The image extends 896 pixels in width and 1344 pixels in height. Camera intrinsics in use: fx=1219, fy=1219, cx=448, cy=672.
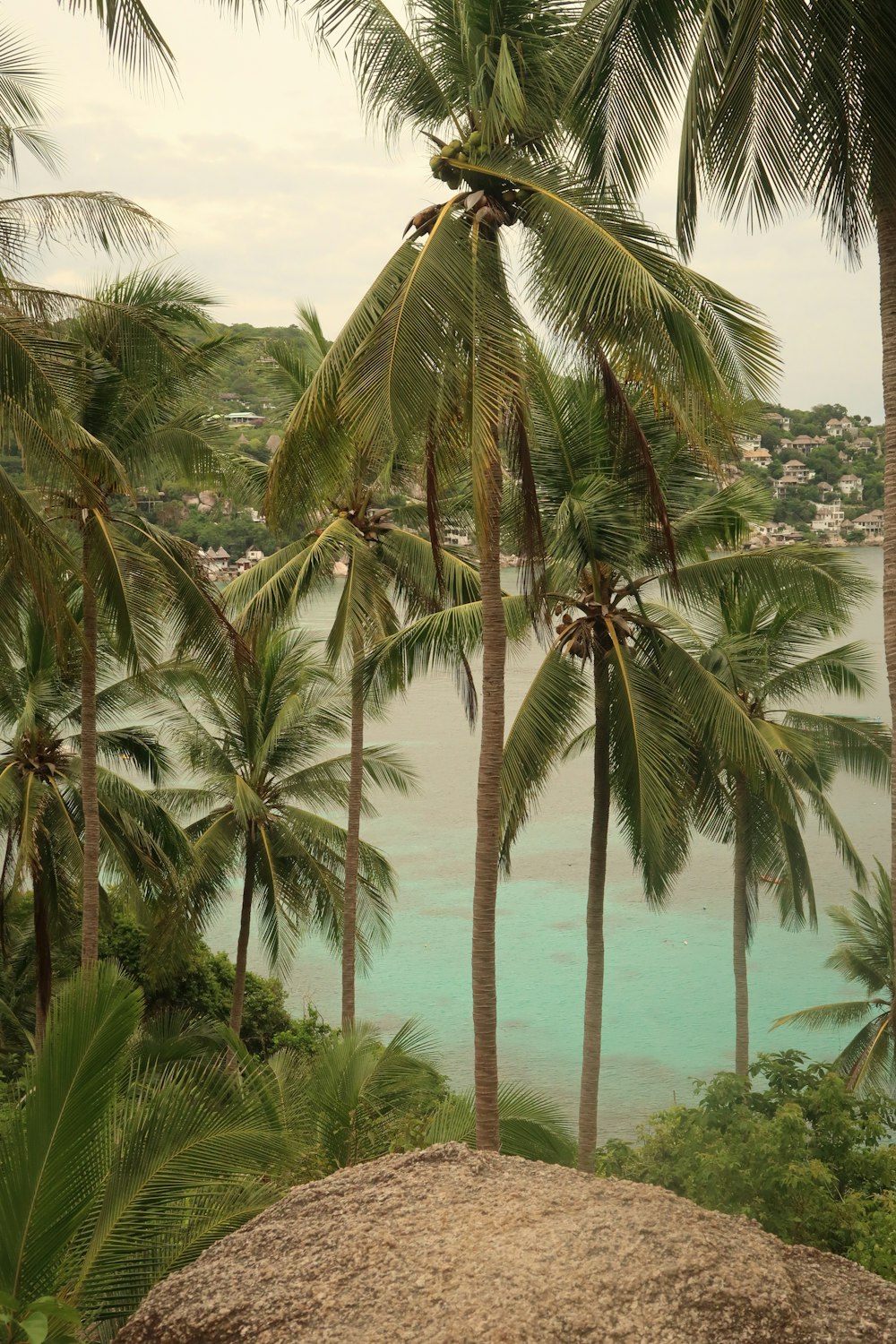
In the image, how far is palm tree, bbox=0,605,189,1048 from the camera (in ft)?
49.2

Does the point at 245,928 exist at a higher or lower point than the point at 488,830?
lower

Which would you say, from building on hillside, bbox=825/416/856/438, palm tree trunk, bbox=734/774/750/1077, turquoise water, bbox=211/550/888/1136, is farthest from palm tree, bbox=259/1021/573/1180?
building on hillside, bbox=825/416/856/438

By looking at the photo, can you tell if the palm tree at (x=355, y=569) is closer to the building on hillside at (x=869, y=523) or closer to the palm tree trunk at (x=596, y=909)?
the palm tree trunk at (x=596, y=909)

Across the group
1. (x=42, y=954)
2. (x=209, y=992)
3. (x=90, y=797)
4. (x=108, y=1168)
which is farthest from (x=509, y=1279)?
(x=209, y=992)

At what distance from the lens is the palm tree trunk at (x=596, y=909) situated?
12.3 meters

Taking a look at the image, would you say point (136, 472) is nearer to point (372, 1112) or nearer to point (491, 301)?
point (491, 301)

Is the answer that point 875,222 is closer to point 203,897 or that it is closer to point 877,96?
point 877,96

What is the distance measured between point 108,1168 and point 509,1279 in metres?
1.87

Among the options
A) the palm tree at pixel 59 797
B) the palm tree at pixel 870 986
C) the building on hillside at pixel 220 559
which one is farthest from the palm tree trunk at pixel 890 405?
the building on hillside at pixel 220 559

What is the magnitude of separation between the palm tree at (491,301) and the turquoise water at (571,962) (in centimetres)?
1482

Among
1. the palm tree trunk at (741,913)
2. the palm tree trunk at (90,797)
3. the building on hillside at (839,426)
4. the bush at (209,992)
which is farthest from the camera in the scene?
the building on hillside at (839,426)

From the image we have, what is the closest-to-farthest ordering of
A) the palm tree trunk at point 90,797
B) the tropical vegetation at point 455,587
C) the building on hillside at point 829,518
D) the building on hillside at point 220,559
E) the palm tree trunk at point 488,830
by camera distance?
the tropical vegetation at point 455,587 → the palm tree trunk at point 488,830 → the palm tree trunk at point 90,797 → the building on hillside at point 220,559 → the building on hillside at point 829,518

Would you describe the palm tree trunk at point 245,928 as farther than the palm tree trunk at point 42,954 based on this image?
Yes

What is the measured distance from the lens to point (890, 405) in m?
8.50
